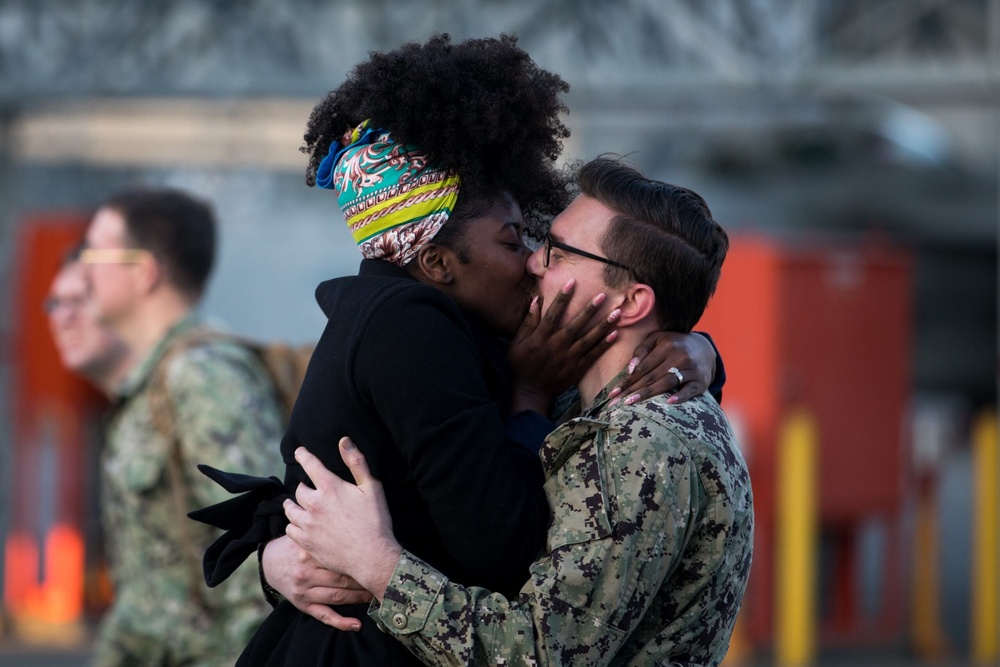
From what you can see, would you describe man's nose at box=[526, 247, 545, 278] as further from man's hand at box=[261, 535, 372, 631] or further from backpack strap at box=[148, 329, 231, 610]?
backpack strap at box=[148, 329, 231, 610]

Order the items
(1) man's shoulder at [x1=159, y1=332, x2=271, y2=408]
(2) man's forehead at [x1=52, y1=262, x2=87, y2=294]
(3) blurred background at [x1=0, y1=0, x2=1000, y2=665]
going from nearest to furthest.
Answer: (1) man's shoulder at [x1=159, y1=332, x2=271, y2=408] → (2) man's forehead at [x1=52, y1=262, x2=87, y2=294] → (3) blurred background at [x1=0, y1=0, x2=1000, y2=665]

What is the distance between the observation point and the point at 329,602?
7.31ft

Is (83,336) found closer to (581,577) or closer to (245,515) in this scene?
(245,515)

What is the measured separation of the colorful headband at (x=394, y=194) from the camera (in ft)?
7.35

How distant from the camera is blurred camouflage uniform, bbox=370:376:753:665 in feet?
6.57

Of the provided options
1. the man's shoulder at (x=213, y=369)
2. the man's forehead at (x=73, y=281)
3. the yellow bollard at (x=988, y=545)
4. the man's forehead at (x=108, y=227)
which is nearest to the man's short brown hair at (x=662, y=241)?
the man's shoulder at (x=213, y=369)

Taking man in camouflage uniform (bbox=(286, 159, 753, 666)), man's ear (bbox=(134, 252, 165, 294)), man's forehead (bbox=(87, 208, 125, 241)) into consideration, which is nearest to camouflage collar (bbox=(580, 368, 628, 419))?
man in camouflage uniform (bbox=(286, 159, 753, 666))

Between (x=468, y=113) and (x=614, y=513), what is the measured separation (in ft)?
2.35

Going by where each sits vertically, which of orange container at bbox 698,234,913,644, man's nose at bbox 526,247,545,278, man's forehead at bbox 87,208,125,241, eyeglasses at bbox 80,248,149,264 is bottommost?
man's nose at bbox 526,247,545,278

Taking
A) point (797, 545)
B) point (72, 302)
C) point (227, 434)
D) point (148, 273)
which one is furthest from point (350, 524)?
point (797, 545)

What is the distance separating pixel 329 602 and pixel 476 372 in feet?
1.55

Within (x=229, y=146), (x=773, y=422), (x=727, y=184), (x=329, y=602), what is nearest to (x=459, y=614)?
(x=329, y=602)

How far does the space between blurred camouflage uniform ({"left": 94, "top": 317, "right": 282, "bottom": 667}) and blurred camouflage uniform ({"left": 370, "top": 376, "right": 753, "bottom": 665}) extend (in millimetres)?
1475

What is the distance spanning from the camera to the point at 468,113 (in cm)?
225
